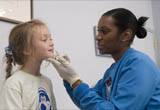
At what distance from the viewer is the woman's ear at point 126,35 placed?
100 centimetres

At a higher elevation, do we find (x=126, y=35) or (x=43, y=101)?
(x=126, y=35)

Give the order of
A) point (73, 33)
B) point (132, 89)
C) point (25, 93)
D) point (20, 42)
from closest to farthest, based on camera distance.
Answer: point (132, 89), point (25, 93), point (20, 42), point (73, 33)

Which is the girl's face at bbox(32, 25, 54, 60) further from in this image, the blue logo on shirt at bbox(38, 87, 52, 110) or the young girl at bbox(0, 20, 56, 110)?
the blue logo on shirt at bbox(38, 87, 52, 110)

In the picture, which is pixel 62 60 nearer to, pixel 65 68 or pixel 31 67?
pixel 65 68

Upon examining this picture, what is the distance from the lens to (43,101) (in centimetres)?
98

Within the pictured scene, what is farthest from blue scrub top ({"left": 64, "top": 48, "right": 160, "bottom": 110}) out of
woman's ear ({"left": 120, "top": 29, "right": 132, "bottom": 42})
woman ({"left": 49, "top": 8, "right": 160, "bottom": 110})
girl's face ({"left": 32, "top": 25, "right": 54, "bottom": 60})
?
girl's face ({"left": 32, "top": 25, "right": 54, "bottom": 60})

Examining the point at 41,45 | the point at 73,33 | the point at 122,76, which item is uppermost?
the point at 73,33

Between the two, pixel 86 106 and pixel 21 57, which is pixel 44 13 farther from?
pixel 86 106

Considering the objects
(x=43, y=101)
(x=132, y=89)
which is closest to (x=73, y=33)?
(x=43, y=101)

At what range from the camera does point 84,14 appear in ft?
5.86

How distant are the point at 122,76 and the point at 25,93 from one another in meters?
0.48

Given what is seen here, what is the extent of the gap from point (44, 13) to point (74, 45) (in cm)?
37

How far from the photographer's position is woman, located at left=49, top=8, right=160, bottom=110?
31.9 inches

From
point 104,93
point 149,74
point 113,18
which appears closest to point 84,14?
point 113,18
